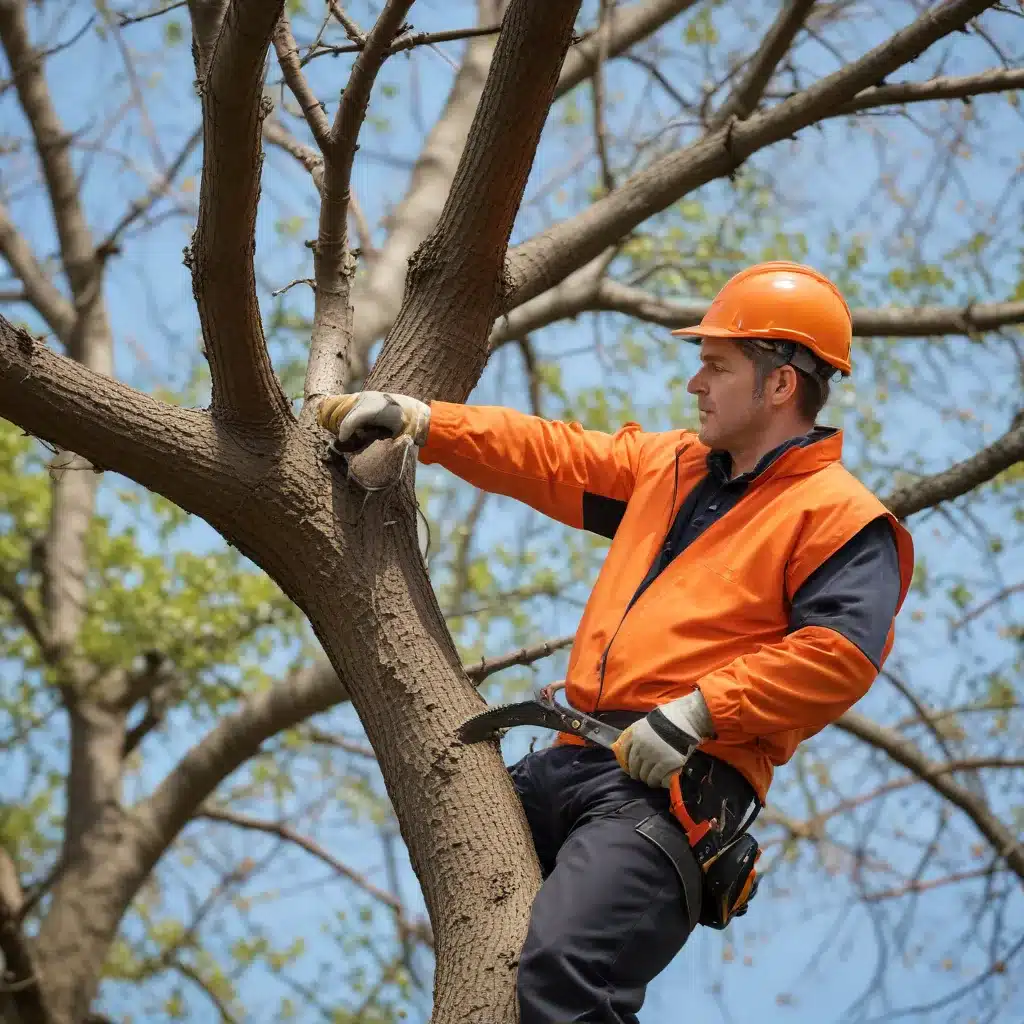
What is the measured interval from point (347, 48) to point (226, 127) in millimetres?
840

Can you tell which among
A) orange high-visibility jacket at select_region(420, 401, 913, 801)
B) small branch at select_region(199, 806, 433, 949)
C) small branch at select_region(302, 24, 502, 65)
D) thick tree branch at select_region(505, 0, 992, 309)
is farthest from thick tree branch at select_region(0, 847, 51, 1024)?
small branch at select_region(302, 24, 502, 65)

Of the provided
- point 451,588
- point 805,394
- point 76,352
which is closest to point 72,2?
point 76,352

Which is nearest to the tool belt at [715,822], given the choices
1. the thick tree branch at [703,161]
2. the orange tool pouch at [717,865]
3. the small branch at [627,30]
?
the orange tool pouch at [717,865]

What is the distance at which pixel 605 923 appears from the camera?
2170mm

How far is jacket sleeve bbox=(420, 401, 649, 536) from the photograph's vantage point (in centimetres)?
263

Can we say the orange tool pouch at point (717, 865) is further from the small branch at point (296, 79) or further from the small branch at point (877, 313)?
the small branch at point (877, 313)

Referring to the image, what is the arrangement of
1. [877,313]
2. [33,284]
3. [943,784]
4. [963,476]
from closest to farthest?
[963,476], [877,313], [943,784], [33,284]

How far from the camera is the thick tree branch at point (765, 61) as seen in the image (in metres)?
4.11

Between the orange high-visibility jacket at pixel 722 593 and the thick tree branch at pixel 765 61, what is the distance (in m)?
1.86

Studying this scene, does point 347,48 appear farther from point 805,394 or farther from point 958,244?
point 958,244

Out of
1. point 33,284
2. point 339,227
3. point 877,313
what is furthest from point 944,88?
point 33,284

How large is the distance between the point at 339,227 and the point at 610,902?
1698 millimetres

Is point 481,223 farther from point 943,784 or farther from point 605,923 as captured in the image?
point 943,784

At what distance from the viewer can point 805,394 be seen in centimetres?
268
